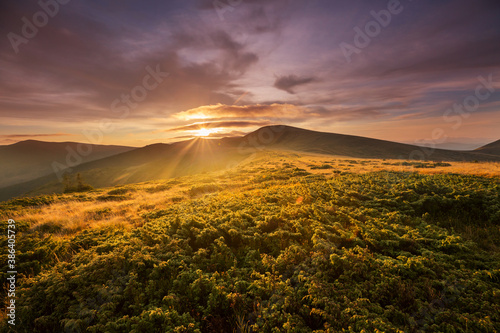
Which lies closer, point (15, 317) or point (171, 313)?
point (171, 313)

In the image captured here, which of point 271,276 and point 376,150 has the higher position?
point 376,150

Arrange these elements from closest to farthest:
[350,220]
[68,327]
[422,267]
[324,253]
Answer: [68,327]
[422,267]
[324,253]
[350,220]

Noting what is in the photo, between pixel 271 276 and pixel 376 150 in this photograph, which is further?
pixel 376 150

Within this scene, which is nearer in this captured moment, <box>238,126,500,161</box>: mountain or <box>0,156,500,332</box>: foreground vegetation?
<box>0,156,500,332</box>: foreground vegetation

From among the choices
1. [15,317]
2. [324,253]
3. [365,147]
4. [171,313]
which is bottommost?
[15,317]

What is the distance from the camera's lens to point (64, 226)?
1127cm

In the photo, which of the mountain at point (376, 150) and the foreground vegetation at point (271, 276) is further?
the mountain at point (376, 150)

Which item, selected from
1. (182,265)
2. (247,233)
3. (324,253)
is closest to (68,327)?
(182,265)

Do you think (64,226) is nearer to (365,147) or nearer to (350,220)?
(350,220)

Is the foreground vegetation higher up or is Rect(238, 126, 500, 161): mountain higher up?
Rect(238, 126, 500, 161): mountain

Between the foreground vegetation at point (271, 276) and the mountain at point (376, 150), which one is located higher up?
the mountain at point (376, 150)

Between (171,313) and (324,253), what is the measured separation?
453 centimetres

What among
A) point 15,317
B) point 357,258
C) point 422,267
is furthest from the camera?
point 357,258

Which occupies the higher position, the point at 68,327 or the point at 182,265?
the point at 182,265
